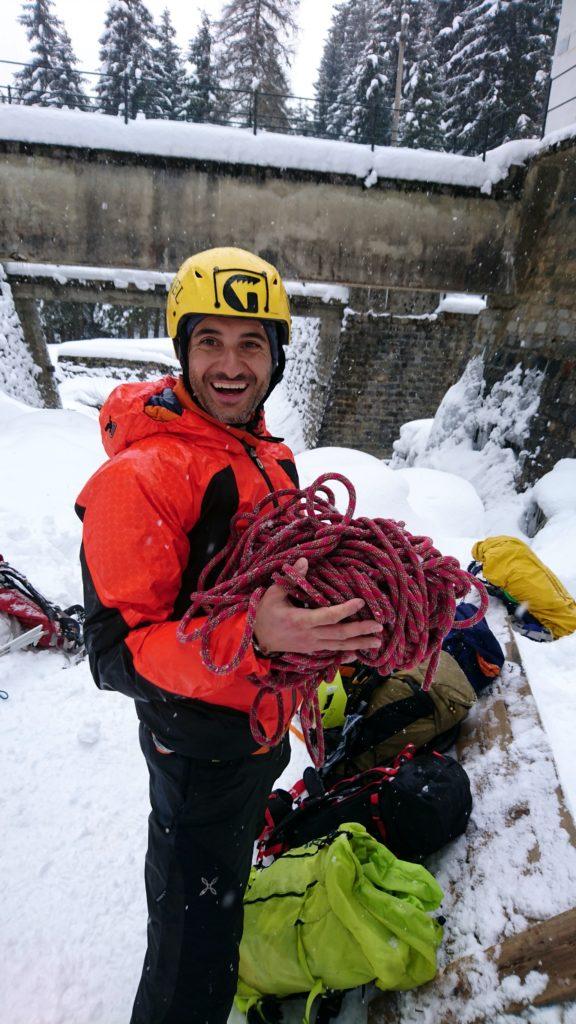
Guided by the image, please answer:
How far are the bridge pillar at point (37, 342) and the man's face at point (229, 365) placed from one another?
1383 centimetres

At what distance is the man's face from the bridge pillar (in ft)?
45.4

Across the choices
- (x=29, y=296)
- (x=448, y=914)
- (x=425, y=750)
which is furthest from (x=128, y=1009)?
(x=29, y=296)

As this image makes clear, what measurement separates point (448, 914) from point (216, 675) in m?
1.67

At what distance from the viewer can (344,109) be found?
2522 cm

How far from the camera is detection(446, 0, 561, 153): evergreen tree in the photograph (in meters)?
19.0

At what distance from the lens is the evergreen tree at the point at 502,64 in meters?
19.0

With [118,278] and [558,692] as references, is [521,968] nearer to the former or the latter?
[558,692]

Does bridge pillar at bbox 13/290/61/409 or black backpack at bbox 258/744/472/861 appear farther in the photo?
bridge pillar at bbox 13/290/61/409

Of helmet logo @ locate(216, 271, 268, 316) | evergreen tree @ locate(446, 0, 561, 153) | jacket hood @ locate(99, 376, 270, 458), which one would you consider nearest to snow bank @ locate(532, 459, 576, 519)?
helmet logo @ locate(216, 271, 268, 316)

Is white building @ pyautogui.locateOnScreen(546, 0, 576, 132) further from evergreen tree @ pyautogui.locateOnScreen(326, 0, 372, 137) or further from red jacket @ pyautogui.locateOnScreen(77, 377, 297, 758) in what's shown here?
evergreen tree @ pyautogui.locateOnScreen(326, 0, 372, 137)

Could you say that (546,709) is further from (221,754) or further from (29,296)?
(29,296)

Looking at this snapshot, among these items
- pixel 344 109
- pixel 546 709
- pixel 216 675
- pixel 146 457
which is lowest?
pixel 546 709

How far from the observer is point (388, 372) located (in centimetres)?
1406

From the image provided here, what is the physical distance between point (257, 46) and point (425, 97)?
6.96m
